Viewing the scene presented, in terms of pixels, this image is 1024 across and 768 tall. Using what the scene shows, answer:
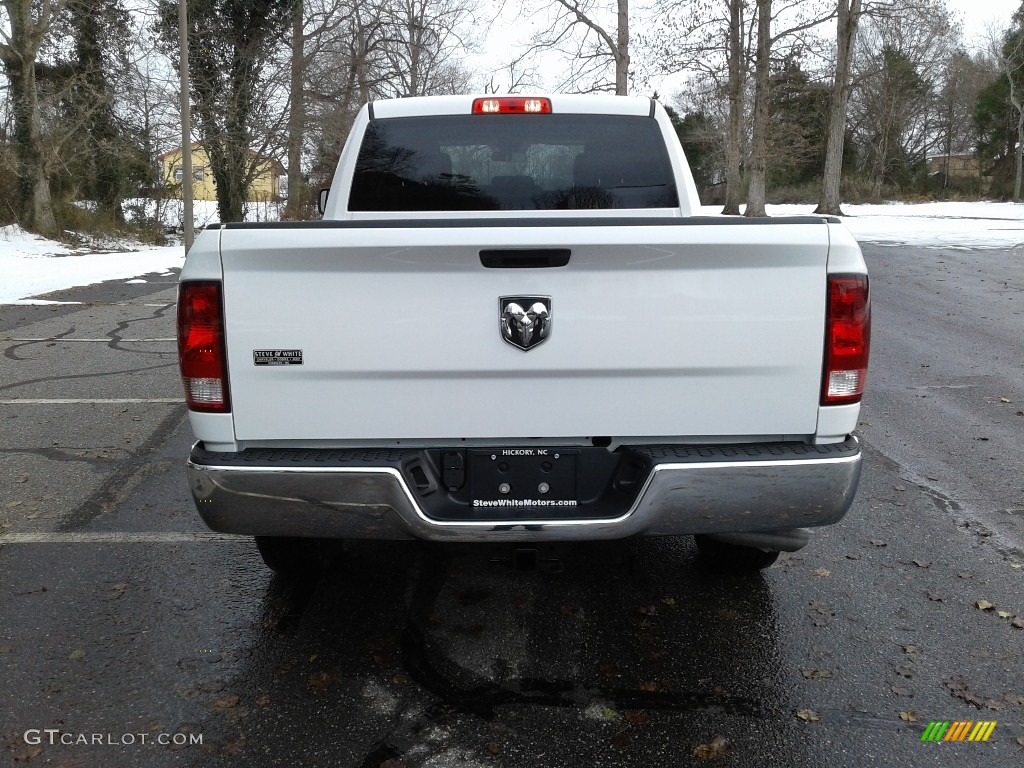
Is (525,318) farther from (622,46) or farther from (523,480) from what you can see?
(622,46)

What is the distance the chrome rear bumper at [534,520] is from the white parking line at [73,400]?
192 inches

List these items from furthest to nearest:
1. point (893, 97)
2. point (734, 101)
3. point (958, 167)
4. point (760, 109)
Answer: point (958, 167)
point (893, 97)
point (760, 109)
point (734, 101)

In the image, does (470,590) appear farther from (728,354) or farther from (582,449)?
(728,354)

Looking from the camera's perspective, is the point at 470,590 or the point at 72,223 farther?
the point at 72,223

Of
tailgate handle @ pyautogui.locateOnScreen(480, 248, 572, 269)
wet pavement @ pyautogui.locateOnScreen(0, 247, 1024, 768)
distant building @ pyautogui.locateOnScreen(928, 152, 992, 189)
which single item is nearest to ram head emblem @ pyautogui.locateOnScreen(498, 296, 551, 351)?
tailgate handle @ pyautogui.locateOnScreen(480, 248, 572, 269)

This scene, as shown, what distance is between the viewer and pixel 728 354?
2.90m

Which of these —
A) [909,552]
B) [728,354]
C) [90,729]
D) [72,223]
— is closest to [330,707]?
[90,729]

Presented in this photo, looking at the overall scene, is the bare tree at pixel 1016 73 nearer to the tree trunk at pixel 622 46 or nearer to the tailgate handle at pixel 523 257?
the tree trunk at pixel 622 46

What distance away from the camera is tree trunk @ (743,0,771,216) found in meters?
32.9

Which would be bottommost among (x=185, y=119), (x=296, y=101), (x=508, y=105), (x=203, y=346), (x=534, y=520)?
(x=534, y=520)

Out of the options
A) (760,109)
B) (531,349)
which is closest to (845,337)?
(531,349)

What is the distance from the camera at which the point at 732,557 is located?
13.0 ft

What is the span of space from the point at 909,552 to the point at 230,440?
3231 mm

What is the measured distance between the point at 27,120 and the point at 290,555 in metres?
26.9
